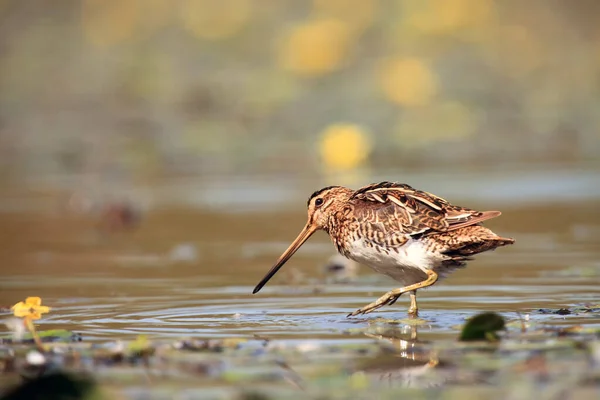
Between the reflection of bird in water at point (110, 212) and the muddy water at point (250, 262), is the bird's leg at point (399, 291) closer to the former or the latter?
the muddy water at point (250, 262)

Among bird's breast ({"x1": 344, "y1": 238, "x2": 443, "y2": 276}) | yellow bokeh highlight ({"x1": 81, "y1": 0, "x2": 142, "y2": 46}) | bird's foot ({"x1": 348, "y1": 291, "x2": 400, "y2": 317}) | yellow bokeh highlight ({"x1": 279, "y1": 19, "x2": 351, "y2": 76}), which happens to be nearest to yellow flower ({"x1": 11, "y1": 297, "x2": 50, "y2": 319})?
bird's foot ({"x1": 348, "y1": 291, "x2": 400, "y2": 317})

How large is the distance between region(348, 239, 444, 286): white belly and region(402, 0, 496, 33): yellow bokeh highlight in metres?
13.9

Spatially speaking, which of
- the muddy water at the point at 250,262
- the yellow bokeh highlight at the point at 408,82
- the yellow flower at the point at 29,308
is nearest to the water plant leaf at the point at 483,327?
the muddy water at the point at 250,262

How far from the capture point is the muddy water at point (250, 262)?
308 inches

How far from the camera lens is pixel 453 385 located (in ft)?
17.6

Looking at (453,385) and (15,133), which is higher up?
(15,133)

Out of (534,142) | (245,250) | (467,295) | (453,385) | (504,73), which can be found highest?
(504,73)

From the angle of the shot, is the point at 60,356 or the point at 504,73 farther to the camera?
the point at 504,73

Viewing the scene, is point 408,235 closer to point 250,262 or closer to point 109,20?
point 250,262

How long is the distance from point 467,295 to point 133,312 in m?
2.32

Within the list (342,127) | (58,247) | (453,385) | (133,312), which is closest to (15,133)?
(342,127)

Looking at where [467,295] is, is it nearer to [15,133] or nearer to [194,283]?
[194,283]

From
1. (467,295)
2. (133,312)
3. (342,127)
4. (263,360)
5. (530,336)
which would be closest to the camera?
(263,360)

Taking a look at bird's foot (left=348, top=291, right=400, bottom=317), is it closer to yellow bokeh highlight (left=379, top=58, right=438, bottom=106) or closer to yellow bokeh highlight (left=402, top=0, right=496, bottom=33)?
yellow bokeh highlight (left=379, top=58, right=438, bottom=106)
